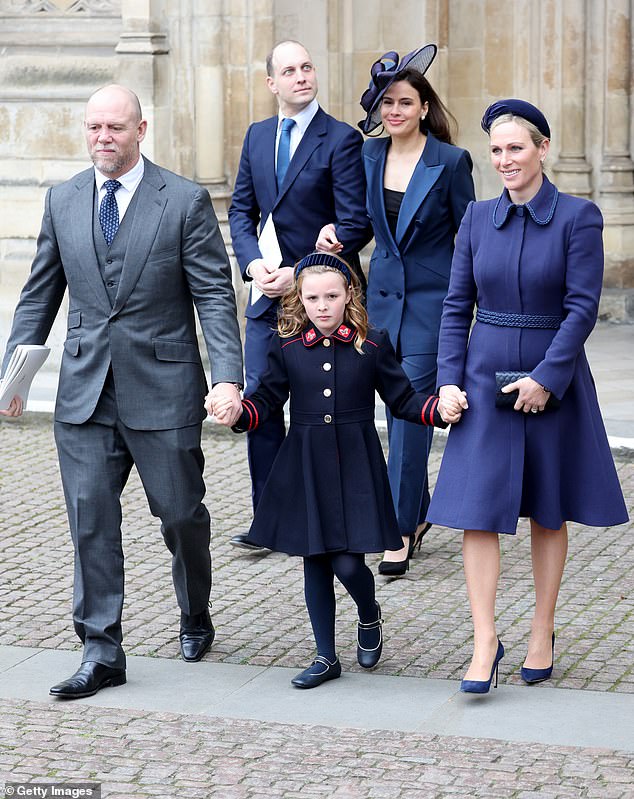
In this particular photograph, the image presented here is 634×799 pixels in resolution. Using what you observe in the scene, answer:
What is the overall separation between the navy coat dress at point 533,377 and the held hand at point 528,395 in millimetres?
27

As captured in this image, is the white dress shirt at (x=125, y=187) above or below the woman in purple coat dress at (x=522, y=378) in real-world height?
above

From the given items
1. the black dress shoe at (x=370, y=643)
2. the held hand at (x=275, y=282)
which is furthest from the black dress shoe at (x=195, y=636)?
the held hand at (x=275, y=282)

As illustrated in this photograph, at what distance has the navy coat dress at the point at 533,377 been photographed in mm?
5398

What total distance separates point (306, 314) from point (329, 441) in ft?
1.41

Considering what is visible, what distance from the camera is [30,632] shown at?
6340 millimetres

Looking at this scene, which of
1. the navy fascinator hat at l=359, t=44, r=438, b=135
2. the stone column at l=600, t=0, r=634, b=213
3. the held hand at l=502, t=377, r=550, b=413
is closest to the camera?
the held hand at l=502, t=377, r=550, b=413

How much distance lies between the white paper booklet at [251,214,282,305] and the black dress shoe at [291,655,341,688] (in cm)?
204

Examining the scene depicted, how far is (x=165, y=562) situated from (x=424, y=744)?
2529 millimetres

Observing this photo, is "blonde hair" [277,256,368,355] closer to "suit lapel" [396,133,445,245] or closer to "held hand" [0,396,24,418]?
"held hand" [0,396,24,418]

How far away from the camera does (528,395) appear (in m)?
5.37

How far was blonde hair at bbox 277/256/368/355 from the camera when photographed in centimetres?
565

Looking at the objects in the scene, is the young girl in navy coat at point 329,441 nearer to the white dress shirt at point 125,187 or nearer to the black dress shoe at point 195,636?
the black dress shoe at point 195,636

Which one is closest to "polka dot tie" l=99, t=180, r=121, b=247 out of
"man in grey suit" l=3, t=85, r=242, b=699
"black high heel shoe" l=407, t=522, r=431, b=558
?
"man in grey suit" l=3, t=85, r=242, b=699

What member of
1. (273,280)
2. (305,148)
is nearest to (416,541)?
(273,280)
